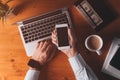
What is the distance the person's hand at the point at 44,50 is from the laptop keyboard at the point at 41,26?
0.05 meters

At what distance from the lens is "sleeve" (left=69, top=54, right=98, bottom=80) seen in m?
1.29

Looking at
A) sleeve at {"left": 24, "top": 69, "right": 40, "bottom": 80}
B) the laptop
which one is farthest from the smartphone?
sleeve at {"left": 24, "top": 69, "right": 40, "bottom": 80}

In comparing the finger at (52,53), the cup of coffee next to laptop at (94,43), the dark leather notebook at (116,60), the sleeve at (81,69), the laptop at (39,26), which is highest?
the laptop at (39,26)

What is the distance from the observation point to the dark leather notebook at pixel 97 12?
1317 millimetres

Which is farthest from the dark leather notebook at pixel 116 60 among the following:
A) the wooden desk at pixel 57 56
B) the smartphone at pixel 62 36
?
the smartphone at pixel 62 36

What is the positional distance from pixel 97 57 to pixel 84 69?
0.10 m

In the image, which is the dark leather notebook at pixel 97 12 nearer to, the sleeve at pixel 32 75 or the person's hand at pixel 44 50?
the person's hand at pixel 44 50

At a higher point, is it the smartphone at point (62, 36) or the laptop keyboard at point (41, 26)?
the laptop keyboard at point (41, 26)

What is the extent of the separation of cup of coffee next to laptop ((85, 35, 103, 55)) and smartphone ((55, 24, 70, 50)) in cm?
11

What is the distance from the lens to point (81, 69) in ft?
4.26

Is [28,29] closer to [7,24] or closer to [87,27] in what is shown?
[7,24]

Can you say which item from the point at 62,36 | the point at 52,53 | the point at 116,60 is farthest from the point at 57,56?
the point at 116,60

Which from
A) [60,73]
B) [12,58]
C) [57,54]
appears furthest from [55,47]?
[12,58]

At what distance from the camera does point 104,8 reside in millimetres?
1331
